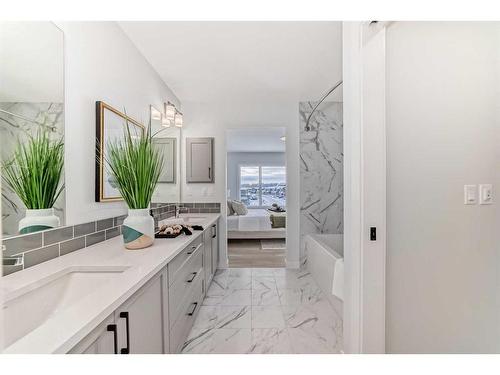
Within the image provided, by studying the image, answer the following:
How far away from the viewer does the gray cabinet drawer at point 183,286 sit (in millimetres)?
1434

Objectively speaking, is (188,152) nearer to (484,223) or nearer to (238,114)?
(238,114)

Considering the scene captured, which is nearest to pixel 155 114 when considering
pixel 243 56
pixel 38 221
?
pixel 243 56

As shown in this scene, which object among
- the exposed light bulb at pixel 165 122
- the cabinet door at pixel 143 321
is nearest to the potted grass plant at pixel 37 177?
the cabinet door at pixel 143 321

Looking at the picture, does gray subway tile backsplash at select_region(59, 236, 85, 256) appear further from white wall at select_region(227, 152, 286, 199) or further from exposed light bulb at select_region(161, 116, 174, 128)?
white wall at select_region(227, 152, 286, 199)

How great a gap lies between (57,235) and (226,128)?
2.69 meters

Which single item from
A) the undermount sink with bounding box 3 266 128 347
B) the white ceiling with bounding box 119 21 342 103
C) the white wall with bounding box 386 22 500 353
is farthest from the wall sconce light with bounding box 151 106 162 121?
the white wall with bounding box 386 22 500 353

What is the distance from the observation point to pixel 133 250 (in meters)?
1.42

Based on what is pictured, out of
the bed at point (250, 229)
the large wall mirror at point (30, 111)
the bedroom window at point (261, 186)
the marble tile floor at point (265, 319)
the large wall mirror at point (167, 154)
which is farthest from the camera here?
the bedroom window at point (261, 186)

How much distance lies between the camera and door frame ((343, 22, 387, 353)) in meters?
1.18

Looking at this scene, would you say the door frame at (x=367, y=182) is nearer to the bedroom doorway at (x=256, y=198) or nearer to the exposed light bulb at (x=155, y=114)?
the exposed light bulb at (x=155, y=114)

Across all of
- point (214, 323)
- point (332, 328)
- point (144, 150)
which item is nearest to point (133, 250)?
point (144, 150)

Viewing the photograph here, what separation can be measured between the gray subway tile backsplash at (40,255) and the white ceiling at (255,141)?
13.2 ft

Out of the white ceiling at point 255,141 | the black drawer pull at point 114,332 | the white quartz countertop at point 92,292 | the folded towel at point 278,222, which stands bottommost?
the folded towel at point 278,222

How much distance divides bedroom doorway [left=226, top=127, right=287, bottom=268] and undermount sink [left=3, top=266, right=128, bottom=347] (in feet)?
8.50
